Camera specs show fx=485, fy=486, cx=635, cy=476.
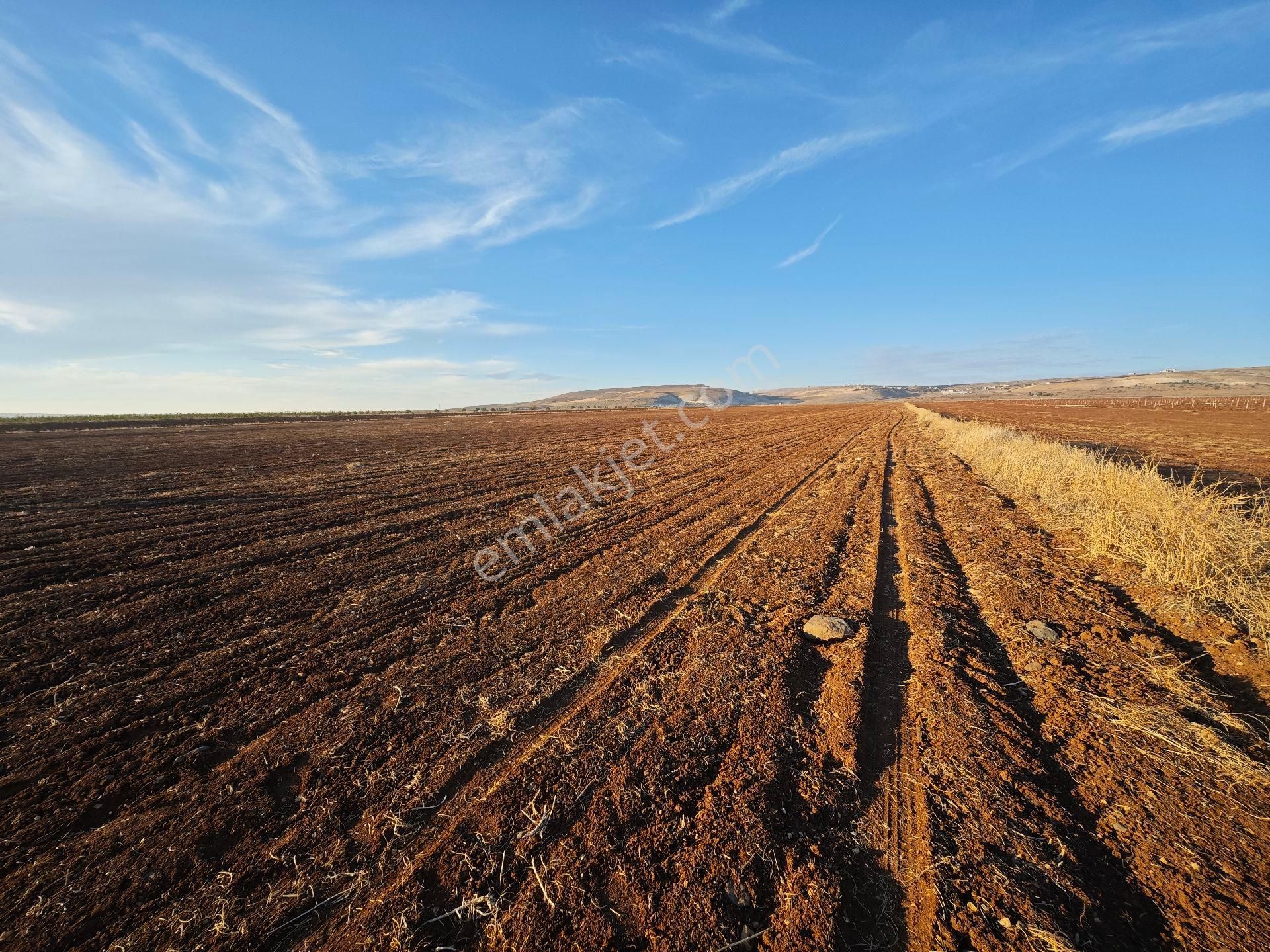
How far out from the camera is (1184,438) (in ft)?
70.9

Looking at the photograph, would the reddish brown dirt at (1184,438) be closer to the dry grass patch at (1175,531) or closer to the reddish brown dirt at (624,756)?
the dry grass patch at (1175,531)

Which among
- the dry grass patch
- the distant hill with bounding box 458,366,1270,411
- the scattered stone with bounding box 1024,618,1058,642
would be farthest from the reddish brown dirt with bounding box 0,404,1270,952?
the distant hill with bounding box 458,366,1270,411

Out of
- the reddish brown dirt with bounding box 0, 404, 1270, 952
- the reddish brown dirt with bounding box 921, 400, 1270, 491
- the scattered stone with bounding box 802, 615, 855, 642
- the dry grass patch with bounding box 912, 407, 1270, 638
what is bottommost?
the reddish brown dirt with bounding box 921, 400, 1270, 491

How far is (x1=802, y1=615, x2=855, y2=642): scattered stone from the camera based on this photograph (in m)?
4.54

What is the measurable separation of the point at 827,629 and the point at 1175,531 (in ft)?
13.9

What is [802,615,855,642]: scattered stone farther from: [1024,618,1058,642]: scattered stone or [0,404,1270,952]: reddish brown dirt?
[1024,618,1058,642]: scattered stone

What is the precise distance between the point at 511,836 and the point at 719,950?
3.80 feet

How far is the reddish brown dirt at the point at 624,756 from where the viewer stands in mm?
2211

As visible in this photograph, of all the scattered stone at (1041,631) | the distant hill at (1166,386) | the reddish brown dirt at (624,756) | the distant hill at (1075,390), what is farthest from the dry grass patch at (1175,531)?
the distant hill at (1166,386)

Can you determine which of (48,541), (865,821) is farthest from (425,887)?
(48,541)

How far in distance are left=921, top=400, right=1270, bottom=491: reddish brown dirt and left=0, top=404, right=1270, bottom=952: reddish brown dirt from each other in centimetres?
373

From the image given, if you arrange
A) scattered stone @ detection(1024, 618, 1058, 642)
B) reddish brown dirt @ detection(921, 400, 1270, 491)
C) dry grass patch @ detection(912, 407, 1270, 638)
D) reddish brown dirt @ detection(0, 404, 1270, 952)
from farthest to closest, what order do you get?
1. reddish brown dirt @ detection(921, 400, 1270, 491)
2. dry grass patch @ detection(912, 407, 1270, 638)
3. scattered stone @ detection(1024, 618, 1058, 642)
4. reddish brown dirt @ detection(0, 404, 1270, 952)

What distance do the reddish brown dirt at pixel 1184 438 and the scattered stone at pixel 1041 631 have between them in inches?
109

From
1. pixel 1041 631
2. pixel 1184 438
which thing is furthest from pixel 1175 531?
pixel 1184 438
